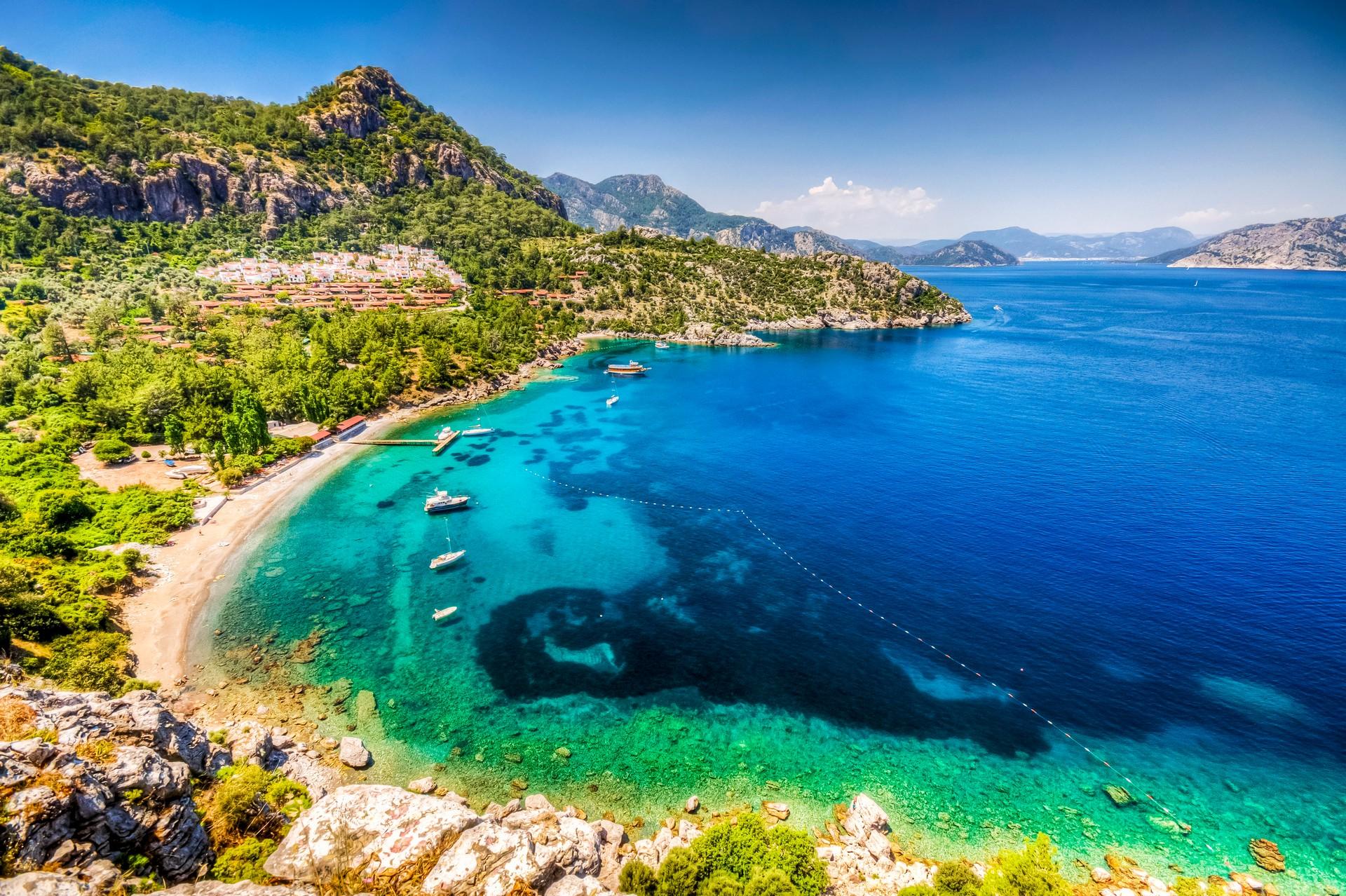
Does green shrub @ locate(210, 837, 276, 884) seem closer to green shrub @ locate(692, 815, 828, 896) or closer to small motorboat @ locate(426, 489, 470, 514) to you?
green shrub @ locate(692, 815, 828, 896)

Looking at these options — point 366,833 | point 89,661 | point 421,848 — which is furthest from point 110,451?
point 421,848

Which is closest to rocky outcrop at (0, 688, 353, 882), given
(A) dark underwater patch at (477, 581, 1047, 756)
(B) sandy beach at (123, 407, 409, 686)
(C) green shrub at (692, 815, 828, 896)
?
(B) sandy beach at (123, 407, 409, 686)

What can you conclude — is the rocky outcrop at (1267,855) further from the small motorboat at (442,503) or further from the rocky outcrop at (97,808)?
the small motorboat at (442,503)

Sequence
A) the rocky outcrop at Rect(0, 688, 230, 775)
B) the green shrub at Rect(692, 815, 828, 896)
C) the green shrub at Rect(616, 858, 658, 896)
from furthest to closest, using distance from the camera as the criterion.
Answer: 1. the green shrub at Rect(692, 815, 828, 896)
2. the green shrub at Rect(616, 858, 658, 896)
3. the rocky outcrop at Rect(0, 688, 230, 775)

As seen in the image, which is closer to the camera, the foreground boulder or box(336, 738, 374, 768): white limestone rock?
the foreground boulder

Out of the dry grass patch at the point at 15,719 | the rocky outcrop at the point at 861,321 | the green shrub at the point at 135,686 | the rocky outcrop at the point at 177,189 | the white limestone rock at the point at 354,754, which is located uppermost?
the rocky outcrop at the point at 177,189

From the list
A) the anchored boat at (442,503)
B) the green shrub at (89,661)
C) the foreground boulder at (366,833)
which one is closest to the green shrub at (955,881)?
the foreground boulder at (366,833)

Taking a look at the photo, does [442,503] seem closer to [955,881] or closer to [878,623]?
[878,623]
